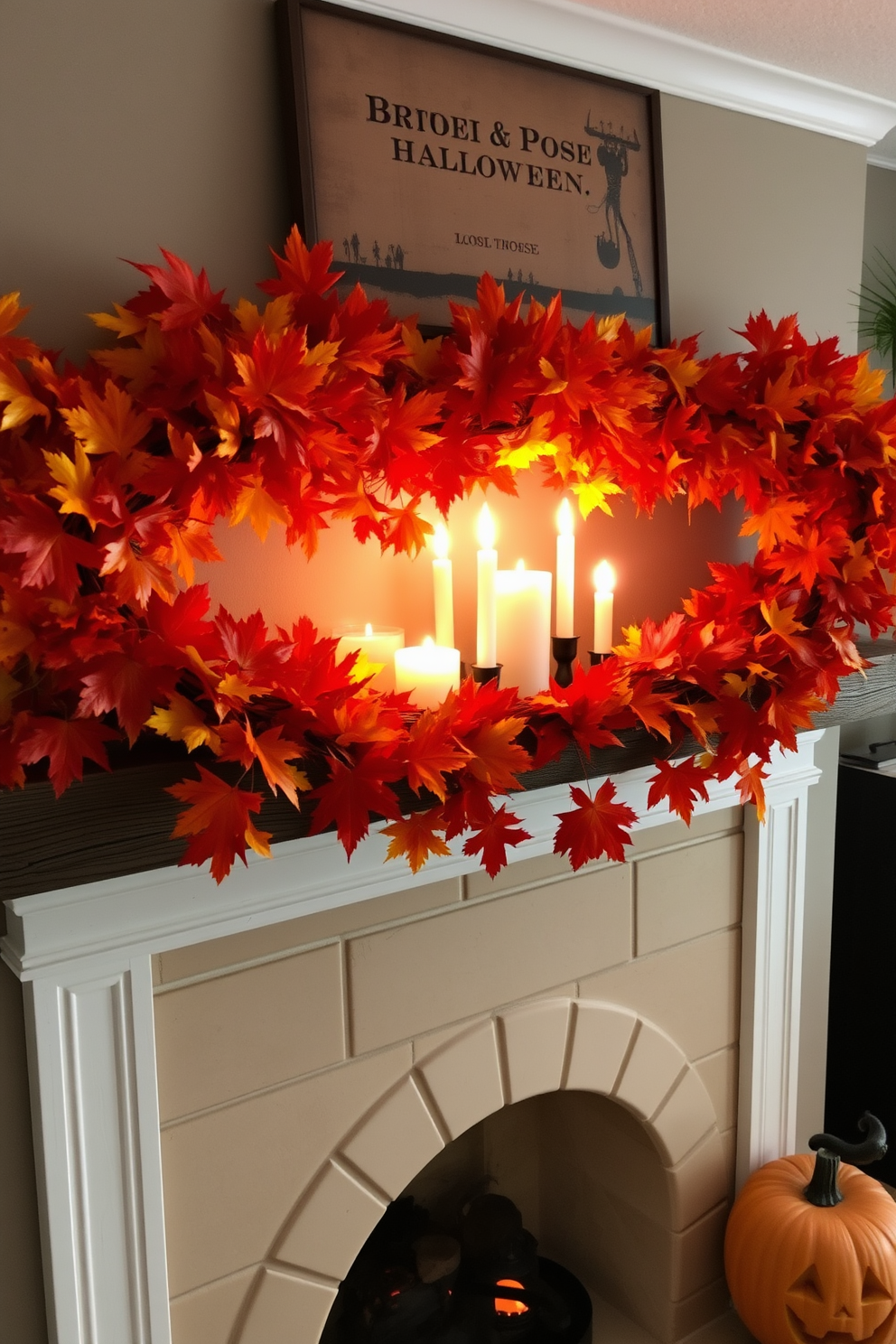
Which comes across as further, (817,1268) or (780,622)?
(817,1268)

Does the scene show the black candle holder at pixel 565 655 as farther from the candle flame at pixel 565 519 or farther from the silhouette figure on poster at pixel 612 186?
the silhouette figure on poster at pixel 612 186

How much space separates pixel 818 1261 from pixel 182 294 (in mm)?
1591

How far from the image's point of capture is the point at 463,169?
1.26 metres

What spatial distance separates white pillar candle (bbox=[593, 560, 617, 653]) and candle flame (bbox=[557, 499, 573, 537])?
0.07 meters

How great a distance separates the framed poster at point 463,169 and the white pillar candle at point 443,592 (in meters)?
0.26

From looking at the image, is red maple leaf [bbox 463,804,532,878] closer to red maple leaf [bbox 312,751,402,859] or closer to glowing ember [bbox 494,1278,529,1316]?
red maple leaf [bbox 312,751,402,859]

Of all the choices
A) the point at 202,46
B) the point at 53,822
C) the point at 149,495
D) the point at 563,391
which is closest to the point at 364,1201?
the point at 53,822

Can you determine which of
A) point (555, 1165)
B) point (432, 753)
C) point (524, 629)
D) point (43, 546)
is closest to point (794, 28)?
point (524, 629)

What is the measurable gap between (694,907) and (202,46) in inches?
52.9

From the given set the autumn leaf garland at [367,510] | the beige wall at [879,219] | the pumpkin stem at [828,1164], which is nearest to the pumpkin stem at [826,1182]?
the pumpkin stem at [828,1164]

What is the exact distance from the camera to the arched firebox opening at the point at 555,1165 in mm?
1289

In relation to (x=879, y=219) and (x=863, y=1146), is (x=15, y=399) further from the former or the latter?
(x=879, y=219)

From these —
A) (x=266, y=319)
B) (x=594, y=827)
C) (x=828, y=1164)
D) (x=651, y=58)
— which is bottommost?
(x=828, y=1164)

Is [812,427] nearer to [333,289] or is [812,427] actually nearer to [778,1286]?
[333,289]
